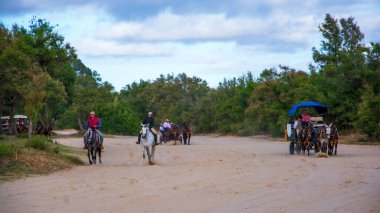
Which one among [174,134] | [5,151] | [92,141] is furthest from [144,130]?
[174,134]

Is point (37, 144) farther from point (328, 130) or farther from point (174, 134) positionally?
point (174, 134)

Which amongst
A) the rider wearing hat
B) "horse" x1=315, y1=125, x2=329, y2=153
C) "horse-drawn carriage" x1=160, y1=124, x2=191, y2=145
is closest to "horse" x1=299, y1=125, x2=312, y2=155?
"horse" x1=315, y1=125, x2=329, y2=153

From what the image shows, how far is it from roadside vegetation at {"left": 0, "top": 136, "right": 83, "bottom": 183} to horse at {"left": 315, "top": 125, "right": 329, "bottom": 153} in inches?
421

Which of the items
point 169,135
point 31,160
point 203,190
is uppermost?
point 169,135

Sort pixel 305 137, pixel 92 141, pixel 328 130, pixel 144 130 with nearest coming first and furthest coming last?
1. pixel 92 141
2. pixel 144 130
3. pixel 328 130
4. pixel 305 137

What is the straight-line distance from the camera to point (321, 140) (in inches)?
1197

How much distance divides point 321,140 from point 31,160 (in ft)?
44.7

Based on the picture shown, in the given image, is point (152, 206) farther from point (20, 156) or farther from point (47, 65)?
point (47, 65)

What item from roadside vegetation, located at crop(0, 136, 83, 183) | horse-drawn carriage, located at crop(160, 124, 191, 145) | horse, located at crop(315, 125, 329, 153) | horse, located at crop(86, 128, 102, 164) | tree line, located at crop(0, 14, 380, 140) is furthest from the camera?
horse-drawn carriage, located at crop(160, 124, 191, 145)

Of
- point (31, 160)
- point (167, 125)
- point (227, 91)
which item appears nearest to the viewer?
point (31, 160)

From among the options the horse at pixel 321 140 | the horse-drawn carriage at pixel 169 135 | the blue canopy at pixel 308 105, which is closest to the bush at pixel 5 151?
the horse at pixel 321 140

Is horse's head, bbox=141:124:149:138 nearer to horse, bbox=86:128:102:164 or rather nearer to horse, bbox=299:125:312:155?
horse, bbox=86:128:102:164

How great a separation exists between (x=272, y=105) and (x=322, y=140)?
34.5 meters

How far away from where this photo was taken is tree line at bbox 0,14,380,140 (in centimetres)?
4444
